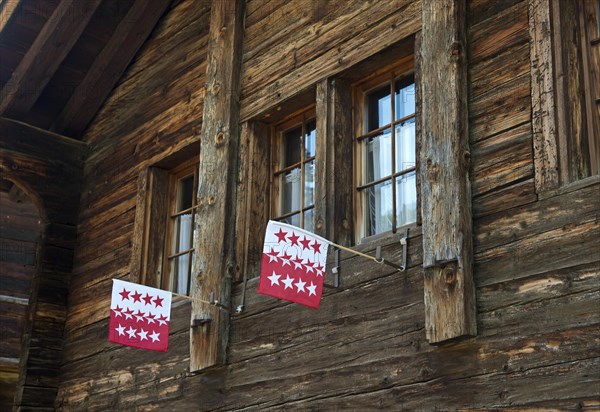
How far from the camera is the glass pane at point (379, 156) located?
21.6ft

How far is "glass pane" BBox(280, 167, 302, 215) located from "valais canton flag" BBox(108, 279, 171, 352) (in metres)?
1.15

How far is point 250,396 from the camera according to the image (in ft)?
22.3

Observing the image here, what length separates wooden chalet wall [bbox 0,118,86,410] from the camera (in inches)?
365

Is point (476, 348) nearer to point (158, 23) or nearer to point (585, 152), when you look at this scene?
point (585, 152)

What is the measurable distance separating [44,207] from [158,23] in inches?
85.9

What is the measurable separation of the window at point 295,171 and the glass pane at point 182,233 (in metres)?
1.34

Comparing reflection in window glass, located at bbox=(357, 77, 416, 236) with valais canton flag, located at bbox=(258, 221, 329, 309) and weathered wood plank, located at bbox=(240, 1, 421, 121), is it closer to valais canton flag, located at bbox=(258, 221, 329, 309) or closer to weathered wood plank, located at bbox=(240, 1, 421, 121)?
weathered wood plank, located at bbox=(240, 1, 421, 121)

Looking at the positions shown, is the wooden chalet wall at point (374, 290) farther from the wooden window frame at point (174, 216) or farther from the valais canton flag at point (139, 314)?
the valais canton flag at point (139, 314)

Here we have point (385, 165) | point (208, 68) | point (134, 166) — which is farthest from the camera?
point (134, 166)

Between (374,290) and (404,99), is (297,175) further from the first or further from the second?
(374,290)

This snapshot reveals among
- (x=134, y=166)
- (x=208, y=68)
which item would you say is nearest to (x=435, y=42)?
(x=208, y=68)

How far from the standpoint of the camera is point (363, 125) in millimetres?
6883

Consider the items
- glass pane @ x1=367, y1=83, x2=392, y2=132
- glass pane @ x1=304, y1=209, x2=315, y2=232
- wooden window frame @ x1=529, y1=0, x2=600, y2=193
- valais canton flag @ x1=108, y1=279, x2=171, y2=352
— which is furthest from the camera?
glass pane @ x1=304, y1=209, x2=315, y2=232

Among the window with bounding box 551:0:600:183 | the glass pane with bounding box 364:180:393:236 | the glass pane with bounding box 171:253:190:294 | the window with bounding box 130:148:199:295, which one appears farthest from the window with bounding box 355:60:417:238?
the glass pane with bounding box 171:253:190:294
